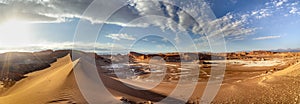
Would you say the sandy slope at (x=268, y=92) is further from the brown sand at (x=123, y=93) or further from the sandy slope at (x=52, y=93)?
the sandy slope at (x=52, y=93)

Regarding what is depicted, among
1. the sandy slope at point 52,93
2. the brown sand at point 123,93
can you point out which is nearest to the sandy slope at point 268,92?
the brown sand at point 123,93

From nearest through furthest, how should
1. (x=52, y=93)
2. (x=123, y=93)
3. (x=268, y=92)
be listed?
1. (x=52, y=93)
2. (x=123, y=93)
3. (x=268, y=92)

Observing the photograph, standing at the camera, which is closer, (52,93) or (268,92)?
(52,93)

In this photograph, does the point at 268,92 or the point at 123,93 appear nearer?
the point at 123,93

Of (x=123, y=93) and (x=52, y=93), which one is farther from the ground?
(x=52, y=93)

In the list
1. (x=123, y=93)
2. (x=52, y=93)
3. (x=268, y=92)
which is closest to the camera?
(x=52, y=93)

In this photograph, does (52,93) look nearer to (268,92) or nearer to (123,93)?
(123,93)

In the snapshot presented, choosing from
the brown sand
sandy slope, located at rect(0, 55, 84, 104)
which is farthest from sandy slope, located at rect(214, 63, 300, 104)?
sandy slope, located at rect(0, 55, 84, 104)

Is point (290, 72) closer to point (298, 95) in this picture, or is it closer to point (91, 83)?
Answer: point (298, 95)

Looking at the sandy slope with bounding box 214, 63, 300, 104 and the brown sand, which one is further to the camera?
the sandy slope with bounding box 214, 63, 300, 104

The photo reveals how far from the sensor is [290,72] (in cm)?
1586

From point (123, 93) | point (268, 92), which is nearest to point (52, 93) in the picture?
point (123, 93)

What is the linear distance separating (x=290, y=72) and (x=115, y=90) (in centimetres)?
1152

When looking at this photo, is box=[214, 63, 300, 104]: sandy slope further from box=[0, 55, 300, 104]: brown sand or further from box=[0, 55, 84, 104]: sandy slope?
box=[0, 55, 84, 104]: sandy slope
